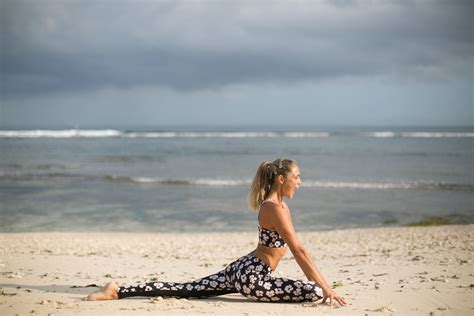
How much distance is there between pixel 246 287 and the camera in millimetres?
5336

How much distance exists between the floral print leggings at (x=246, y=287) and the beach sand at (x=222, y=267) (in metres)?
0.09

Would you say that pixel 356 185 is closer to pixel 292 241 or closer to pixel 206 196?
pixel 206 196

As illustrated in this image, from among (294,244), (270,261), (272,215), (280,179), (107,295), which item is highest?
(280,179)

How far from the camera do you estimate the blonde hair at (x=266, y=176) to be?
5.28 metres

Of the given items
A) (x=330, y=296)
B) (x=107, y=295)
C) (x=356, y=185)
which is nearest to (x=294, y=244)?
(x=330, y=296)

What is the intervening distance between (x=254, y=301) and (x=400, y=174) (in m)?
23.4

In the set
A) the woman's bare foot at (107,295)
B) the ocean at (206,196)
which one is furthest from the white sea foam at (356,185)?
the woman's bare foot at (107,295)

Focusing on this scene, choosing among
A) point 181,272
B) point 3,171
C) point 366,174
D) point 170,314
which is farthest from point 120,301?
point 3,171

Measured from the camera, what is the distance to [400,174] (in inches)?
1067

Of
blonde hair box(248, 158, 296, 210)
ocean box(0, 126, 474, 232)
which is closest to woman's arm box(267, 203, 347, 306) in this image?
blonde hair box(248, 158, 296, 210)

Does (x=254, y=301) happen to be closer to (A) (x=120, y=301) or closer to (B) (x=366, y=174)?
(A) (x=120, y=301)

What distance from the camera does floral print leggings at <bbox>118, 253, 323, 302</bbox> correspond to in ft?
17.4

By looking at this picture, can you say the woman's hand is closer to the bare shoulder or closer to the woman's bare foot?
the bare shoulder

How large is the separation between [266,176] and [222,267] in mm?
3655
